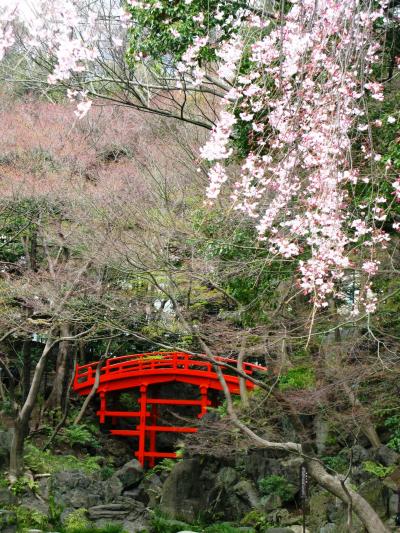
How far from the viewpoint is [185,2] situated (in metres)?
6.52

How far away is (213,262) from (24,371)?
740cm

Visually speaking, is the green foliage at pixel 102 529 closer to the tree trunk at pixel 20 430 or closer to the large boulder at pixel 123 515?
the large boulder at pixel 123 515

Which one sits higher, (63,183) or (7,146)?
(7,146)

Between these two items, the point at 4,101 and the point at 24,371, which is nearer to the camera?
the point at 4,101

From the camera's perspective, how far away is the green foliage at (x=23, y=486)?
38.5 ft

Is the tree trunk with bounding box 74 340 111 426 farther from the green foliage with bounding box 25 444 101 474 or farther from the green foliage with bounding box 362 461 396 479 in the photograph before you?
the green foliage with bounding box 362 461 396 479

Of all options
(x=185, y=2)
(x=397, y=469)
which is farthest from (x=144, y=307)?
(x=185, y=2)

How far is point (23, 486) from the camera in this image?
11883mm

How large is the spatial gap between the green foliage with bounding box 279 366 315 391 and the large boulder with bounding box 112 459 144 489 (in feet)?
10.1

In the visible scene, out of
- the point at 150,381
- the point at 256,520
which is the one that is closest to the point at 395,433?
the point at 256,520

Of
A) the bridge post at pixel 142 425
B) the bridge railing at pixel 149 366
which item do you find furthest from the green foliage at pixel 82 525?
the bridge railing at pixel 149 366

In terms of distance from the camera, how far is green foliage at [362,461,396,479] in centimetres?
1127

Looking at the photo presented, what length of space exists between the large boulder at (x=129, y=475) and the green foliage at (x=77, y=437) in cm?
224

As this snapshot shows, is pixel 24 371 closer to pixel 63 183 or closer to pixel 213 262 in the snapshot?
pixel 63 183
